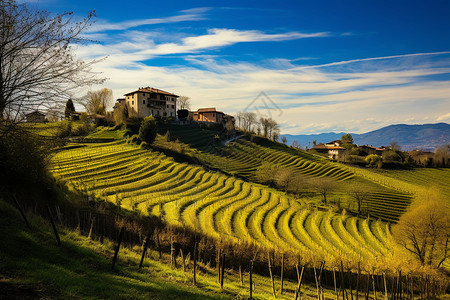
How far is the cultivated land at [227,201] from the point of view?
32344 millimetres

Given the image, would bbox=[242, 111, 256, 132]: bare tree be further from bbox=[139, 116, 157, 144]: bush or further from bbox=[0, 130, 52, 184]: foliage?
bbox=[0, 130, 52, 184]: foliage

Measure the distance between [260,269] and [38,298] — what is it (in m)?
16.8

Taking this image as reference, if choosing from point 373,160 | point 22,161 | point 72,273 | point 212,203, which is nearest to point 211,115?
point 373,160

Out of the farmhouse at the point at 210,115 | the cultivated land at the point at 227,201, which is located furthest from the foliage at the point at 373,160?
the farmhouse at the point at 210,115

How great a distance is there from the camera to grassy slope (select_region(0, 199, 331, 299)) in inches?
309

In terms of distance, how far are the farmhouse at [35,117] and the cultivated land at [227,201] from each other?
1376 centimetres

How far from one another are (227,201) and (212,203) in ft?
11.0

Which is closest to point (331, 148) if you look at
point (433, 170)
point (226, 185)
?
point (433, 170)

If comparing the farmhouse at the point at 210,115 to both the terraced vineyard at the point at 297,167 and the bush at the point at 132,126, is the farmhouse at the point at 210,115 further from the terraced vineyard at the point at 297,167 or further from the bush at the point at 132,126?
the bush at the point at 132,126

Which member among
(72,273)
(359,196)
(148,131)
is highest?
(148,131)

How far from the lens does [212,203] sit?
133ft

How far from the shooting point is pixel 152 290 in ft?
30.8

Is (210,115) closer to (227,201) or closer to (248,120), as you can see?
(248,120)

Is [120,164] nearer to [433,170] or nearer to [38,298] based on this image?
[38,298]
